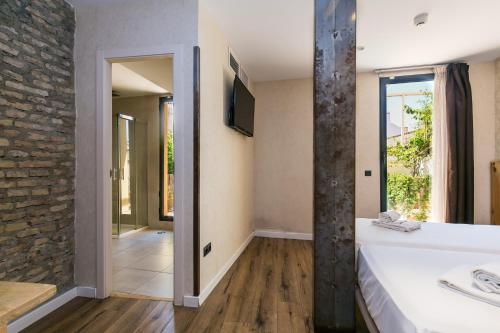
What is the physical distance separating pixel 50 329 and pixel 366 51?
3.96 meters

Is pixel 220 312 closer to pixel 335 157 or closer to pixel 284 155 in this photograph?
pixel 335 157

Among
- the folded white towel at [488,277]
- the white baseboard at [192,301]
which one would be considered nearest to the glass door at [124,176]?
the white baseboard at [192,301]

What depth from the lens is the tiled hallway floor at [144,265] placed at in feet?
7.76

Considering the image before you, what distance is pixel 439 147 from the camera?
3471 mm

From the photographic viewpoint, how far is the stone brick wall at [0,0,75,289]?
176 centimetres

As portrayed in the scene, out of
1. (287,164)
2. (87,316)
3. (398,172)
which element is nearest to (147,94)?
(287,164)

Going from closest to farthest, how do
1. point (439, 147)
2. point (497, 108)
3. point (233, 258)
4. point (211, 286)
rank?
point (211, 286) → point (233, 258) → point (497, 108) → point (439, 147)

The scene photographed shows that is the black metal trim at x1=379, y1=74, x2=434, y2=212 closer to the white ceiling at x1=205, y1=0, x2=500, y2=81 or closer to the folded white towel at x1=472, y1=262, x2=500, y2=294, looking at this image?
the white ceiling at x1=205, y1=0, x2=500, y2=81

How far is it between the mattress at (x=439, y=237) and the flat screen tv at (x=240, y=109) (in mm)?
1612

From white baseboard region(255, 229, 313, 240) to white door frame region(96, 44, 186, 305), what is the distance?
2.20m

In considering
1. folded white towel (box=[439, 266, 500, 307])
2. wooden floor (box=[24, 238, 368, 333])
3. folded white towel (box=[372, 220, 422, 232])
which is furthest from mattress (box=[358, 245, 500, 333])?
wooden floor (box=[24, 238, 368, 333])

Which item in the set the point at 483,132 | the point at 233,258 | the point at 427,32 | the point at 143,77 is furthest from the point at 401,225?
the point at 143,77

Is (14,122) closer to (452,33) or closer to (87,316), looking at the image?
(87,316)

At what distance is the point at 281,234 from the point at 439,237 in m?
2.42
